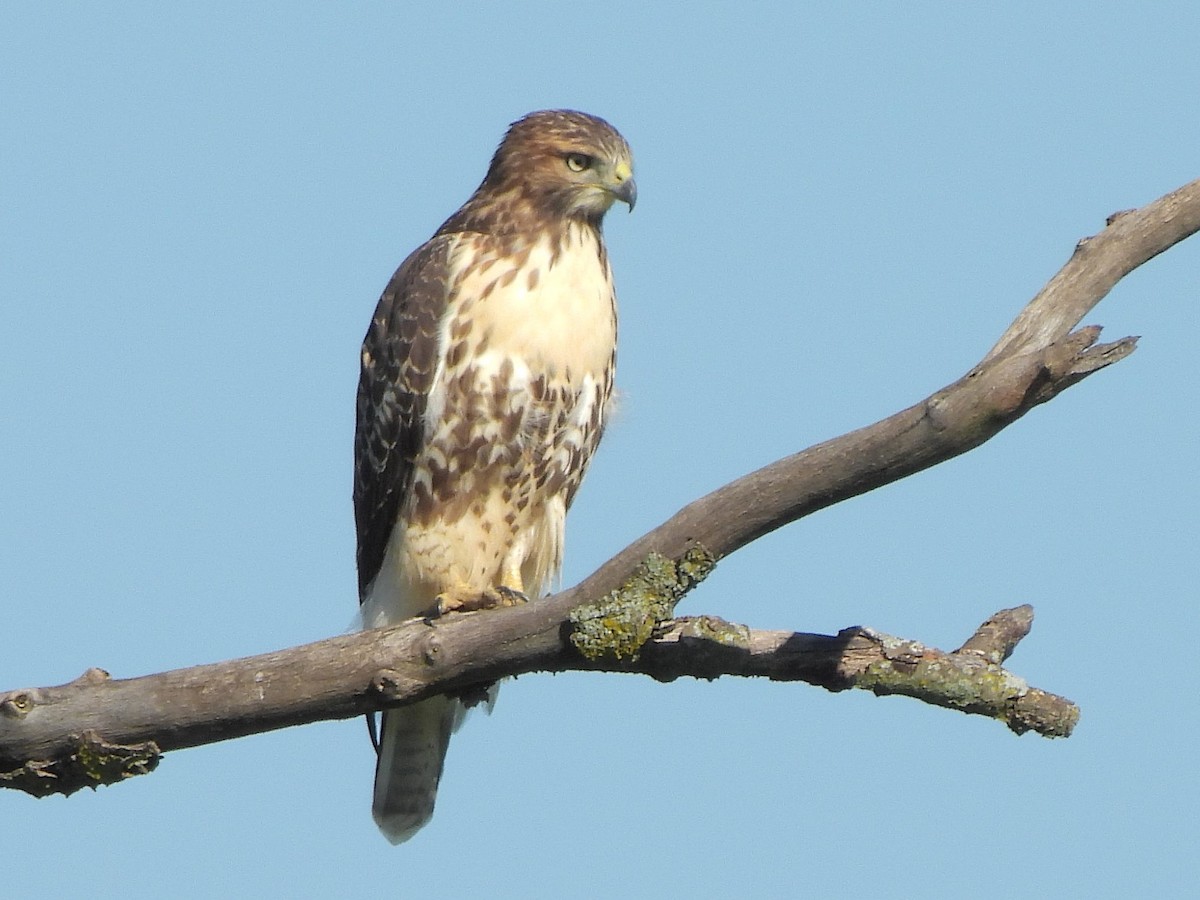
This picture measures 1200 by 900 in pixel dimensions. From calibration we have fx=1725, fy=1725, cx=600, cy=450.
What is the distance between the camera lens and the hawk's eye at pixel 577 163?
7215mm

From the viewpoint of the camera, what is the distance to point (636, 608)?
16.2 feet

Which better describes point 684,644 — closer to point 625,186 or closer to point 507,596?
point 507,596

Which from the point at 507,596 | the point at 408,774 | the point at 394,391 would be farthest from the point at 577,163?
the point at 408,774

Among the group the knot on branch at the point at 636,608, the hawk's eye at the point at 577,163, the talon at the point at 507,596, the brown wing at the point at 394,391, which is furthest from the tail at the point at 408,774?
the knot on branch at the point at 636,608

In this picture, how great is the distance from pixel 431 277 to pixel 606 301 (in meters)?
0.73

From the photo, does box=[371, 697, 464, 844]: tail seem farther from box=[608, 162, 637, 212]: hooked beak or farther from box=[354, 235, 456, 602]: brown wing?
box=[608, 162, 637, 212]: hooked beak

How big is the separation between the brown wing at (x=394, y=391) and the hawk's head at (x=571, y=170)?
0.40 m

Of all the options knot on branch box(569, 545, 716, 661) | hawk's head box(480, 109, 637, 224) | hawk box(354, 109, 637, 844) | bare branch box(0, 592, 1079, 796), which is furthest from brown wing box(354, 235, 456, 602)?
knot on branch box(569, 545, 716, 661)

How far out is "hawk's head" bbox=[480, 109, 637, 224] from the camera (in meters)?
7.17

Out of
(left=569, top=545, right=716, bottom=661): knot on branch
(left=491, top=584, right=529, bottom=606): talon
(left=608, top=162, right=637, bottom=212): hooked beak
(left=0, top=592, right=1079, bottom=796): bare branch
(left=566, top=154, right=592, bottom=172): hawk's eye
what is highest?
(left=566, top=154, right=592, bottom=172): hawk's eye

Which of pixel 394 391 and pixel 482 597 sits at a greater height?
Result: pixel 394 391

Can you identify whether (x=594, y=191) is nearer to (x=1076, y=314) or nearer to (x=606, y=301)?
(x=606, y=301)

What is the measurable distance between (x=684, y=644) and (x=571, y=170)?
9.14 ft

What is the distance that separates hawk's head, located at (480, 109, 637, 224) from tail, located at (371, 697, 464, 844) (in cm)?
219
